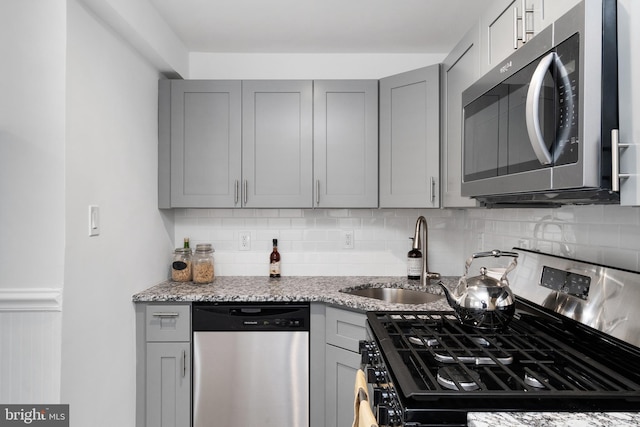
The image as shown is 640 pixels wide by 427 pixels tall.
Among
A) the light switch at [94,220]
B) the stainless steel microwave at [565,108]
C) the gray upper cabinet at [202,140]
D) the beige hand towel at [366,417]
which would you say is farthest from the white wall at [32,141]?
the stainless steel microwave at [565,108]

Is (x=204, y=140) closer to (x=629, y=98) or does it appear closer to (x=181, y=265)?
(x=181, y=265)

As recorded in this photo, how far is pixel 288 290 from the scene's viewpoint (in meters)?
2.46

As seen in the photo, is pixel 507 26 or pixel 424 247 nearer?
pixel 507 26

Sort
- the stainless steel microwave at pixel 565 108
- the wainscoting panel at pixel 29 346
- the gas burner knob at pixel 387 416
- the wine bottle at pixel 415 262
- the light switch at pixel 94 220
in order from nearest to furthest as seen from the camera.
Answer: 1. the stainless steel microwave at pixel 565 108
2. the gas burner knob at pixel 387 416
3. the wainscoting panel at pixel 29 346
4. the light switch at pixel 94 220
5. the wine bottle at pixel 415 262

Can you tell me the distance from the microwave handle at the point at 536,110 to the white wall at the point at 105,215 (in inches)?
64.8

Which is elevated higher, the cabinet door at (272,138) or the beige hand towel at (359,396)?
the cabinet door at (272,138)

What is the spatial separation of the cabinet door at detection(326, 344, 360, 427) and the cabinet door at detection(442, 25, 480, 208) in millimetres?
1002

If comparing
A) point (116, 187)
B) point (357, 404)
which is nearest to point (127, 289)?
point (116, 187)

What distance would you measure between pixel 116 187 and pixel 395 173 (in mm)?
1575

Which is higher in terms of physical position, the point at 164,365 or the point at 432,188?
the point at 432,188

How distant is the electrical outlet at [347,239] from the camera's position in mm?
2971

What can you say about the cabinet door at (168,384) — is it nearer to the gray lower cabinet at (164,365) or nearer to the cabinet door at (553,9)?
the gray lower cabinet at (164,365)

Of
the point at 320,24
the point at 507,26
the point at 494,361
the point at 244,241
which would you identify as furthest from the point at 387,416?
the point at 320,24

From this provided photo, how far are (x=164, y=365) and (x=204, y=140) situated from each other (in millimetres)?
1361
